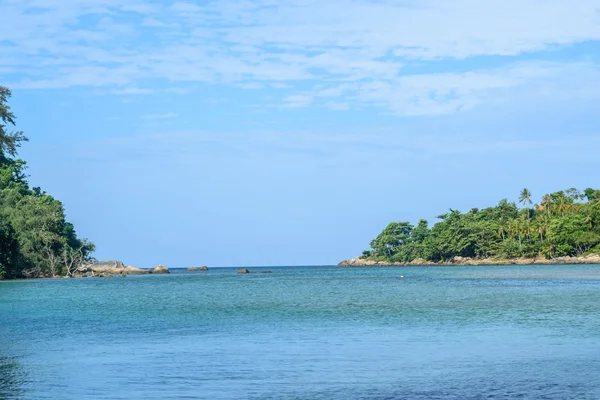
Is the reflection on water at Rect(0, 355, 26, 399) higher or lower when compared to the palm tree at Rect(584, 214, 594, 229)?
lower

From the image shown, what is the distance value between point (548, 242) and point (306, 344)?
5323 inches

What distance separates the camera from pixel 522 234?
159 meters

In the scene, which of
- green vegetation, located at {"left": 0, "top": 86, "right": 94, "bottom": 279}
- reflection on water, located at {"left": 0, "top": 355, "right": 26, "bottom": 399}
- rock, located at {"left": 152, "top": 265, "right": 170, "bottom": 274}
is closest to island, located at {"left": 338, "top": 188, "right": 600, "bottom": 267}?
rock, located at {"left": 152, "top": 265, "right": 170, "bottom": 274}

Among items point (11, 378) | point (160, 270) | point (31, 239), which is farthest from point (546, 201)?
point (11, 378)

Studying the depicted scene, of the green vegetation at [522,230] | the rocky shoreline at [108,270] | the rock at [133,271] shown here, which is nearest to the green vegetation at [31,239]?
the rocky shoreline at [108,270]

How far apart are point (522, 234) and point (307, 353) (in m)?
141

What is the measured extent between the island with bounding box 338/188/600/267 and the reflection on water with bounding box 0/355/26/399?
133 metres

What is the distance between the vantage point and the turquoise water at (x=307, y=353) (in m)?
19.7

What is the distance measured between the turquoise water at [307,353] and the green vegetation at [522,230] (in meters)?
104

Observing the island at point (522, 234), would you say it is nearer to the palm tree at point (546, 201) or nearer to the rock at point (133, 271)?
the palm tree at point (546, 201)

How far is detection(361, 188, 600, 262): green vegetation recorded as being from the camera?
475 ft

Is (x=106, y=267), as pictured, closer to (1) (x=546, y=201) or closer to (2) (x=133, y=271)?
(2) (x=133, y=271)

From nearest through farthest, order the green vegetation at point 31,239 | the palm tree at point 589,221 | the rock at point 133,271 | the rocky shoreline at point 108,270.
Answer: the green vegetation at point 31,239, the rocky shoreline at point 108,270, the palm tree at point 589,221, the rock at point 133,271

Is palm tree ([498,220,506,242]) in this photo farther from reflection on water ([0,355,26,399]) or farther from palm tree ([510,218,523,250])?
reflection on water ([0,355,26,399])
